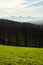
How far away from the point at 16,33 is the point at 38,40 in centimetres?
3352

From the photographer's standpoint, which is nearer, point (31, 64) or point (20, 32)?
point (31, 64)

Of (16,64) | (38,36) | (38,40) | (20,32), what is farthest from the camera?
(20,32)

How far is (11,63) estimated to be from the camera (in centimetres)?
2184

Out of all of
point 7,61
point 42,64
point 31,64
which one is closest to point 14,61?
point 7,61

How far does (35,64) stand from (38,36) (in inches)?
5856

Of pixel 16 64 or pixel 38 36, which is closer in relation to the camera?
pixel 16 64

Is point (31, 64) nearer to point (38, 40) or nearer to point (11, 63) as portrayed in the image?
point (11, 63)

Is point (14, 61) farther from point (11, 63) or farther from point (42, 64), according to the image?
point (42, 64)

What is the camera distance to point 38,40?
157125mm

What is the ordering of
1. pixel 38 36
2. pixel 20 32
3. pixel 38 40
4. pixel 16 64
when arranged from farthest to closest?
pixel 20 32, pixel 38 36, pixel 38 40, pixel 16 64

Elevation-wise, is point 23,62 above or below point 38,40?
above

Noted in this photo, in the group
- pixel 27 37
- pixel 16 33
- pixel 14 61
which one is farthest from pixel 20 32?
pixel 14 61

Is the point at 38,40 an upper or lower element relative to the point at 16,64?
lower

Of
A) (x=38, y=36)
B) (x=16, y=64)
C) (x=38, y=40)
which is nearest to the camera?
(x=16, y=64)
